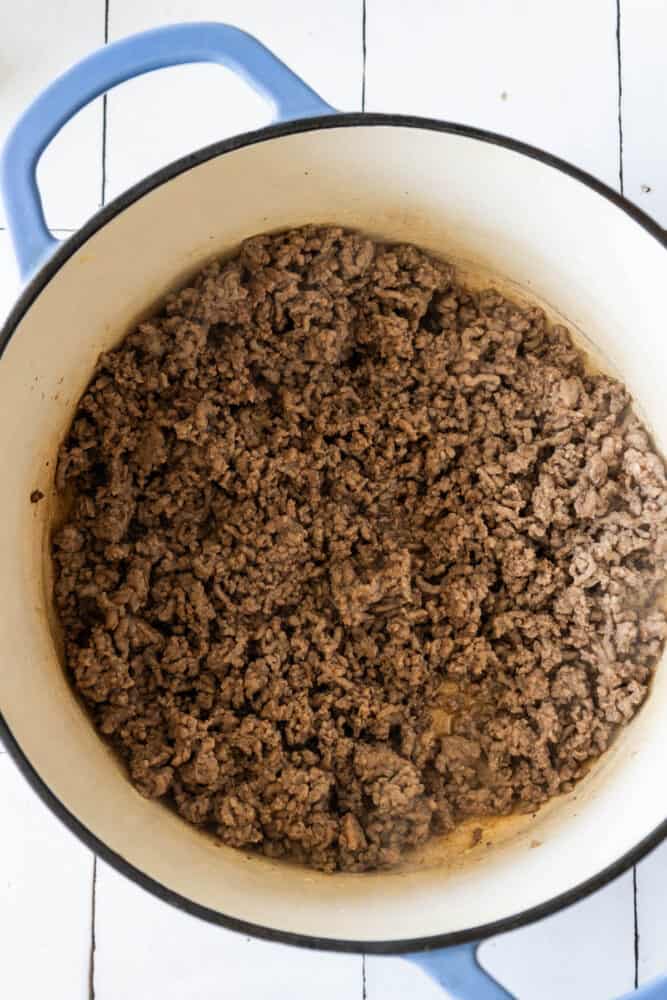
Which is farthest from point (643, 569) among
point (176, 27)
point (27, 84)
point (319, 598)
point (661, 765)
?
point (27, 84)

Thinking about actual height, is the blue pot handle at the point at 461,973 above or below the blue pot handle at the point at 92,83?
below

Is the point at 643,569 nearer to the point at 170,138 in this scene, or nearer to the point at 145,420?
the point at 145,420

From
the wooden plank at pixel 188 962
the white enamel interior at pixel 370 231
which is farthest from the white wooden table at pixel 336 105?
the white enamel interior at pixel 370 231

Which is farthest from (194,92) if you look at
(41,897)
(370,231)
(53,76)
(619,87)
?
(41,897)

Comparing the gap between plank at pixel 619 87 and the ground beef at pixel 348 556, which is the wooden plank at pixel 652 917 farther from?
the gap between plank at pixel 619 87

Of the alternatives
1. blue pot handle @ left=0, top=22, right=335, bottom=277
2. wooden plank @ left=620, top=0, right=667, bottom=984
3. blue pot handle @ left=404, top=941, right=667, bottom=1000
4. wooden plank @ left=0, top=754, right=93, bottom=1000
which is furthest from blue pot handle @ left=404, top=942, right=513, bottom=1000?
wooden plank @ left=620, top=0, right=667, bottom=984

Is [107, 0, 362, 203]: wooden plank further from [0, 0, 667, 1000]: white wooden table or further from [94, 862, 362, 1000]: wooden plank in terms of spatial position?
[94, 862, 362, 1000]: wooden plank

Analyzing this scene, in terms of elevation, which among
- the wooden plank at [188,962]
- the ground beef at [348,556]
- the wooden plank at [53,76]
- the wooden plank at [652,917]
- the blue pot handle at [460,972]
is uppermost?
the wooden plank at [53,76]
